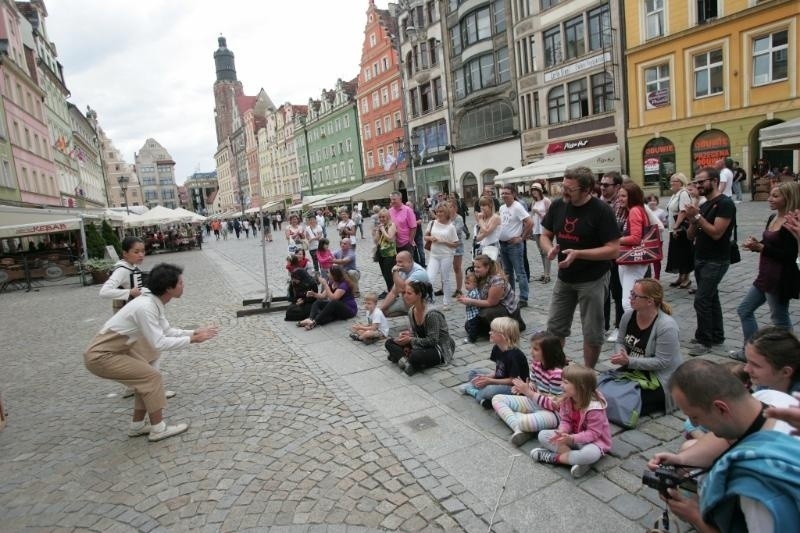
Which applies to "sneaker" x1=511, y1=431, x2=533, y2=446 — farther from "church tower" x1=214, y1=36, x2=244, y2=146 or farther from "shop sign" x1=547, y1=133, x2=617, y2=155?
"church tower" x1=214, y1=36, x2=244, y2=146

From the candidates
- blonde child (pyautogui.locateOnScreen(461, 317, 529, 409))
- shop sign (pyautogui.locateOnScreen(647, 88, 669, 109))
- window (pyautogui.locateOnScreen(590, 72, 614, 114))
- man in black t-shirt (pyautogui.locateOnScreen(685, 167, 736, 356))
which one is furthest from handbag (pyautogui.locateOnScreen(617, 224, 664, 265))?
window (pyautogui.locateOnScreen(590, 72, 614, 114))

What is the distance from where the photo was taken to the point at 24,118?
33031mm

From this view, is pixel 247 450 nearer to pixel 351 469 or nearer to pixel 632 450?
pixel 351 469

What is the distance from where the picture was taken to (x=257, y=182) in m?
98.9

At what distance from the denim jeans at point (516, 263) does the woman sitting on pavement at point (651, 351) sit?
151 inches

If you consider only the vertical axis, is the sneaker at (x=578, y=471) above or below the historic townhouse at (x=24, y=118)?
below

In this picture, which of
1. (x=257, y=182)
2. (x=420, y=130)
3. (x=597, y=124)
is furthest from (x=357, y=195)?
(x=257, y=182)

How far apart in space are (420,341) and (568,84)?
29109 millimetres

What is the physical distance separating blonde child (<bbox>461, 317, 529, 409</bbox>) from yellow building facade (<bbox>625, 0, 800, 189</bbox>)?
21868 mm

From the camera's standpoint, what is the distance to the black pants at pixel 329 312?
8.47m

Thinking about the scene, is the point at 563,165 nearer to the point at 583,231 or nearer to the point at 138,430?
the point at 583,231

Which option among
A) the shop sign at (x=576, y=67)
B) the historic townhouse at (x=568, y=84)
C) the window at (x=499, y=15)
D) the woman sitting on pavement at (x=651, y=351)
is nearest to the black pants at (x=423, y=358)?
the woman sitting on pavement at (x=651, y=351)

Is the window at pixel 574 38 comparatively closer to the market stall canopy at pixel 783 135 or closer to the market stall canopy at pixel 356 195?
the market stall canopy at pixel 356 195

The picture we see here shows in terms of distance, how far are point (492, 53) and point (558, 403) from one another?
117 ft
